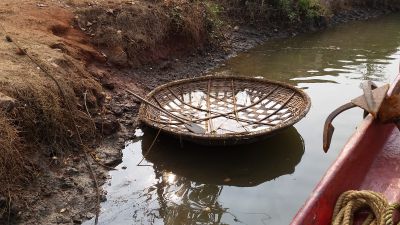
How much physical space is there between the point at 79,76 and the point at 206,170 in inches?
84.1

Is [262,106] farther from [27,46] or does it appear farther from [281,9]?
[281,9]

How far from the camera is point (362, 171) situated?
342 centimetres

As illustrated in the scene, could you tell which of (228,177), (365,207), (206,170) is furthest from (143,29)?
(365,207)

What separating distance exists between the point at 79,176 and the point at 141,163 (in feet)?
2.44

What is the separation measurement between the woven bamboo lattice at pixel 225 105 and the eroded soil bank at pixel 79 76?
0.48 m

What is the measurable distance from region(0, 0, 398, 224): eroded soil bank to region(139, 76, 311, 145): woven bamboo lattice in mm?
484

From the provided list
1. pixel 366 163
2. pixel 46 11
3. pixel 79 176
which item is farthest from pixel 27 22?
pixel 366 163

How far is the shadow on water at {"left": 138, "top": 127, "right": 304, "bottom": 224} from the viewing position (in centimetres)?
421

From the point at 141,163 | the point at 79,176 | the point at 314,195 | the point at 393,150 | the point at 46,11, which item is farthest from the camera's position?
the point at 46,11

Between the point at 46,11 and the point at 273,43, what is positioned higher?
the point at 46,11

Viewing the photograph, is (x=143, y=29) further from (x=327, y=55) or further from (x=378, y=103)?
(x=378, y=103)

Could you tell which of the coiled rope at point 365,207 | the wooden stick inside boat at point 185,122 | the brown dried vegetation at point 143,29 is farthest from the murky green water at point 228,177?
the brown dried vegetation at point 143,29

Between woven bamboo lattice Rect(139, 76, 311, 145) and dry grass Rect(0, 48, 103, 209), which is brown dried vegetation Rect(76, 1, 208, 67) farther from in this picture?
dry grass Rect(0, 48, 103, 209)

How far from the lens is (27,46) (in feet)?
19.0
